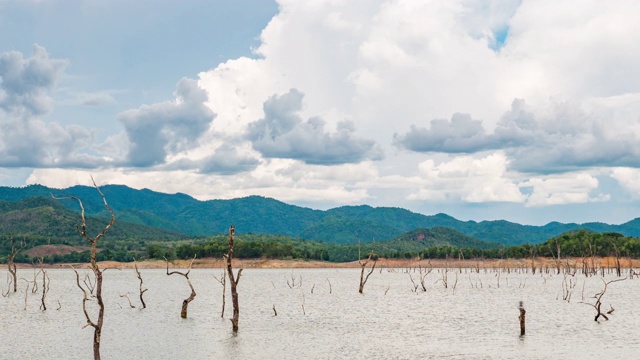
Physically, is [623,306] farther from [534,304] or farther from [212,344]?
[212,344]

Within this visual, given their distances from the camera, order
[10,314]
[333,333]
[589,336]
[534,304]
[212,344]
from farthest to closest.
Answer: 1. [534,304]
2. [10,314]
3. [333,333]
4. [589,336]
5. [212,344]

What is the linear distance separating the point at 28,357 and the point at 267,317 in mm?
28652

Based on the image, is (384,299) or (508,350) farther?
(384,299)

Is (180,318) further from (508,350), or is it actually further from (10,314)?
(508,350)

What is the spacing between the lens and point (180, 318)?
6844 centimetres

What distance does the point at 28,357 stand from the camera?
4553cm

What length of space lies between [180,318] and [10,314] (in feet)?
66.5

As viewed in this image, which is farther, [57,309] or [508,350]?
[57,309]

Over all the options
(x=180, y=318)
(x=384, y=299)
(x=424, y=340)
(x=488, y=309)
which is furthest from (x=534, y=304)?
(x=180, y=318)

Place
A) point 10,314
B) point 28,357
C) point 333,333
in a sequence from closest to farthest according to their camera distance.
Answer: point 28,357 → point 333,333 → point 10,314

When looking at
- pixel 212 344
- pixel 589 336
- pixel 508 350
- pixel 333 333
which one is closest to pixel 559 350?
pixel 508 350

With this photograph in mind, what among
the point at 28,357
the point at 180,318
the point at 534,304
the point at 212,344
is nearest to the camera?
the point at 28,357

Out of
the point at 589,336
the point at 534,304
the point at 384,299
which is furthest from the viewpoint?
the point at 384,299

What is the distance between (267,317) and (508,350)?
98.2 ft
